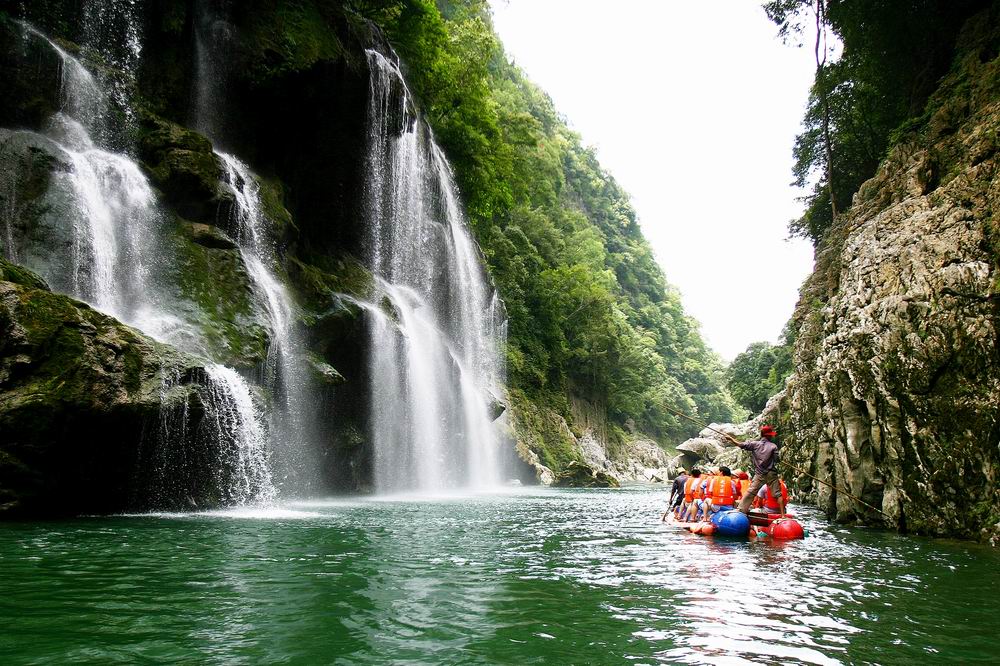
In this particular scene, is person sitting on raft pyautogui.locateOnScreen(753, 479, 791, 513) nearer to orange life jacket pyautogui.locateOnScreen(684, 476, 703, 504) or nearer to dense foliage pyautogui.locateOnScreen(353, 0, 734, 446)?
orange life jacket pyautogui.locateOnScreen(684, 476, 703, 504)

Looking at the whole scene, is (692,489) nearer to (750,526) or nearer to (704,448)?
(750,526)

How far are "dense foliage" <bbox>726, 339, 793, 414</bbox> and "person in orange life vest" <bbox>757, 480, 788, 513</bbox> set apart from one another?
88.2 feet

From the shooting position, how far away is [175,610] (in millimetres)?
5090

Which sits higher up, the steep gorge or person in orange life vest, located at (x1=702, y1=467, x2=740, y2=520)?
the steep gorge

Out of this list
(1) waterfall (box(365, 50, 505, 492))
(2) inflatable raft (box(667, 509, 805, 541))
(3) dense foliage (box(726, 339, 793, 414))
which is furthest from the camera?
(3) dense foliage (box(726, 339, 793, 414))

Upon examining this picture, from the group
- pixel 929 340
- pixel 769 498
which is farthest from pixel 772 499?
pixel 929 340

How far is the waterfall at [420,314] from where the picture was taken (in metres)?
21.7

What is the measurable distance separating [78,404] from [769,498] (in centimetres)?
1200

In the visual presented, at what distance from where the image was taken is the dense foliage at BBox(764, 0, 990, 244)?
62.8ft

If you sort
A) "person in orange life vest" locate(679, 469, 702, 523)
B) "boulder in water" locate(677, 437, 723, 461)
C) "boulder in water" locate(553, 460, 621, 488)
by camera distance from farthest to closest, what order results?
"boulder in water" locate(677, 437, 723, 461) → "boulder in water" locate(553, 460, 621, 488) → "person in orange life vest" locate(679, 469, 702, 523)

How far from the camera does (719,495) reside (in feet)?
41.3

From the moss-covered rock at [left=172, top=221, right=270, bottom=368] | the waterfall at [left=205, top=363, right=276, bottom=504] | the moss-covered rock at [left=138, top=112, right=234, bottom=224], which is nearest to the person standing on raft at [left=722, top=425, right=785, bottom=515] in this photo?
the waterfall at [left=205, top=363, right=276, bottom=504]

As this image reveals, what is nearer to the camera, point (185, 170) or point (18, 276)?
point (18, 276)

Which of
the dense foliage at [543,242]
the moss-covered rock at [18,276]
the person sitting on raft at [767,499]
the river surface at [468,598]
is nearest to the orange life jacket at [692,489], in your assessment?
the person sitting on raft at [767,499]
